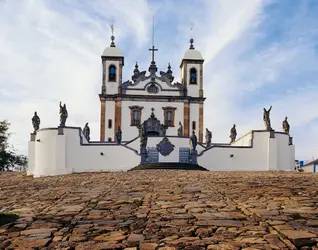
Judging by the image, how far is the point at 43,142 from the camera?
27312mm

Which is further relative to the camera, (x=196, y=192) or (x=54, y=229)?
(x=196, y=192)

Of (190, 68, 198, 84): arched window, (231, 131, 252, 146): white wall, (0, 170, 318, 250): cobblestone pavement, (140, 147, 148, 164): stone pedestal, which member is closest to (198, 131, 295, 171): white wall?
(231, 131, 252, 146): white wall

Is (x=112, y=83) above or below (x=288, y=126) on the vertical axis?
above

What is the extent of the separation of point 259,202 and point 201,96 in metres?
39.4

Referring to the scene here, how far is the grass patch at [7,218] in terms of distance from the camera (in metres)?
6.67

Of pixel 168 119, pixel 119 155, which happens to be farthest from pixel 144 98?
pixel 119 155

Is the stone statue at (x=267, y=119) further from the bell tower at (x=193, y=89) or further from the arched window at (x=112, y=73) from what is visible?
the arched window at (x=112, y=73)

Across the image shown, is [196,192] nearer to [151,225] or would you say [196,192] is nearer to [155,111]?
[151,225]

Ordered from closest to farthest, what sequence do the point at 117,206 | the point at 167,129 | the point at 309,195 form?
the point at 117,206 → the point at 309,195 → the point at 167,129

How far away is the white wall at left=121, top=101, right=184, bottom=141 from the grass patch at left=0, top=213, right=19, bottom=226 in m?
37.6

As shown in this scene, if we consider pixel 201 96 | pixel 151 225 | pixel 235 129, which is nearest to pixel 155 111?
pixel 201 96

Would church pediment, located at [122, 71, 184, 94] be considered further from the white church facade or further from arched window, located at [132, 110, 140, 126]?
the white church facade

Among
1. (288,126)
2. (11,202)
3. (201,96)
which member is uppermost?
Answer: (201,96)

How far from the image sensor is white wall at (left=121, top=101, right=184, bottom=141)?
45125 mm
